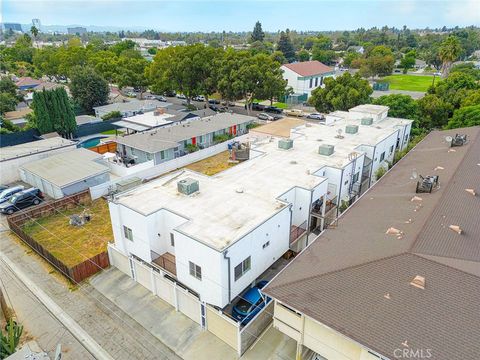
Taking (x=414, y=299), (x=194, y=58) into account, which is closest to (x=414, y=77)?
(x=194, y=58)

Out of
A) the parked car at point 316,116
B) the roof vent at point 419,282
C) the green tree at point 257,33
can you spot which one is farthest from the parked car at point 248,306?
the green tree at point 257,33

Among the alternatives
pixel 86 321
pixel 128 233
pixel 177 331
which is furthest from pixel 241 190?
pixel 86 321

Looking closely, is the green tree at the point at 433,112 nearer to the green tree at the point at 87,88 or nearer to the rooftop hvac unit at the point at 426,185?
the rooftop hvac unit at the point at 426,185

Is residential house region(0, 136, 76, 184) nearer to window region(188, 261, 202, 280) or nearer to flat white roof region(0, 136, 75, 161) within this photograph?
flat white roof region(0, 136, 75, 161)

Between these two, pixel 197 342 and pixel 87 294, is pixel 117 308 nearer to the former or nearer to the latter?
pixel 87 294

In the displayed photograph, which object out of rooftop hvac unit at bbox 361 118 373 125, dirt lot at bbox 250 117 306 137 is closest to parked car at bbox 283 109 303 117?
dirt lot at bbox 250 117 306 137
